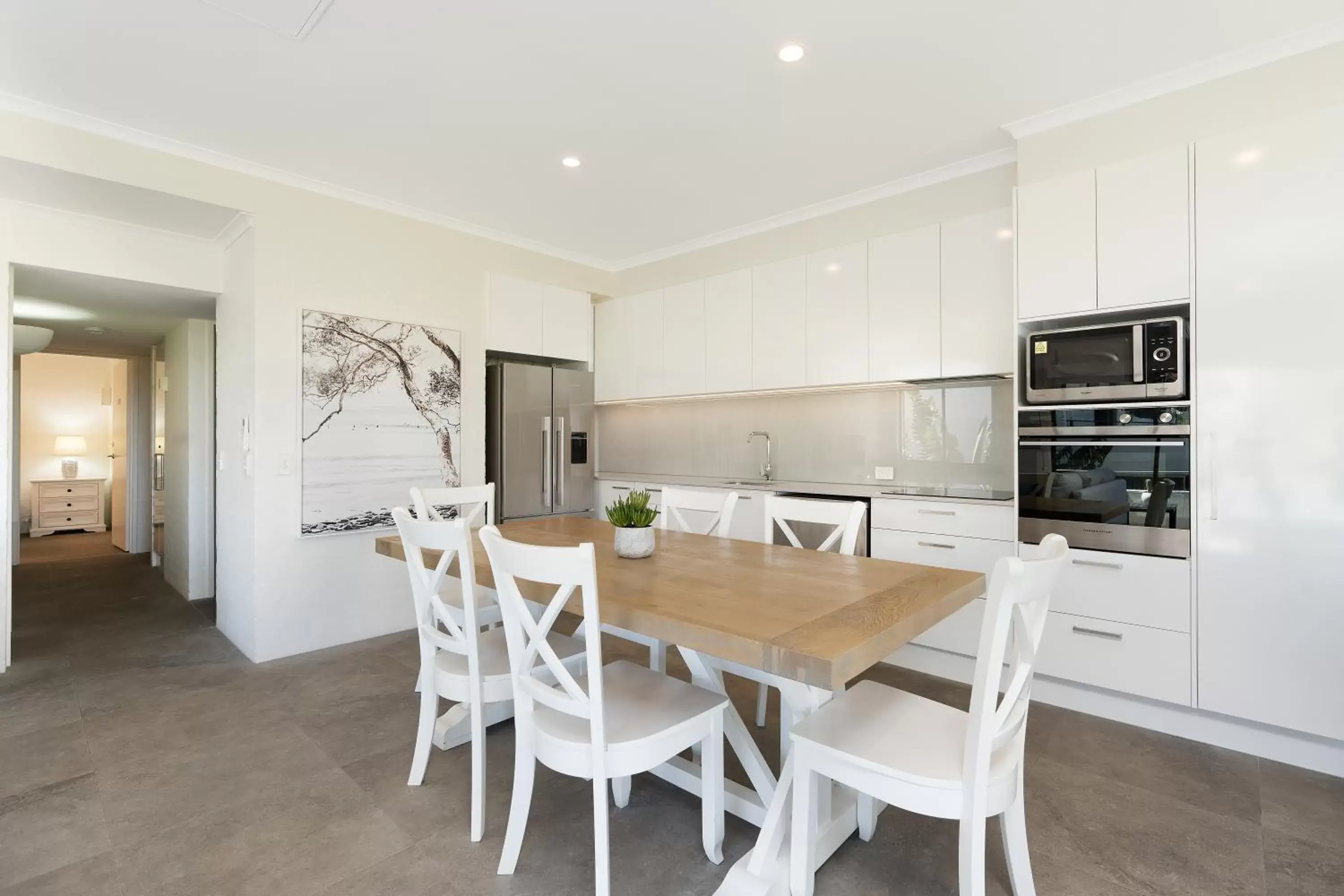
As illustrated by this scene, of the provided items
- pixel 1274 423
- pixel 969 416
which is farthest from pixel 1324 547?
pixel 969 416

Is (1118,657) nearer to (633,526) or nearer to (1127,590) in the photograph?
(1127,590)

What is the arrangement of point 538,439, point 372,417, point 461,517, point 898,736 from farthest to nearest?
point 538,439 < point 372,417 < point 461,517 < point 898,736

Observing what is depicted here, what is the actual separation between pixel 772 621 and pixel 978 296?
263 centimetres

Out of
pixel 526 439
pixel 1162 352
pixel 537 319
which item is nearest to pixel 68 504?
pixel 526 439

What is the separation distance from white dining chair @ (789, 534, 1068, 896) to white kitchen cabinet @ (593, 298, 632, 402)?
3738 millimetres

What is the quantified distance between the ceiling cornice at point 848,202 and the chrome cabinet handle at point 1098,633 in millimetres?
2270

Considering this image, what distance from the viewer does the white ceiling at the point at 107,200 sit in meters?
2.86

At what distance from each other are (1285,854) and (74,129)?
527 centimetres

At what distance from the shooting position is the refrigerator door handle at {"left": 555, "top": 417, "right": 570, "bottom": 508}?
481 cm

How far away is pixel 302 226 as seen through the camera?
11.5 feet

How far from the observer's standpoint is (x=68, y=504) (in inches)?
315

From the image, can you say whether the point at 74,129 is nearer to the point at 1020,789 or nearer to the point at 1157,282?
the point at 1020,789

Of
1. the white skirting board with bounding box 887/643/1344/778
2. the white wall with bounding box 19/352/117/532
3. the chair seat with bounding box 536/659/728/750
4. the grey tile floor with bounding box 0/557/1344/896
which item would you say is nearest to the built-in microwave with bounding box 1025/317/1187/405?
the white skirting board with bounding box 887/643/1344/778

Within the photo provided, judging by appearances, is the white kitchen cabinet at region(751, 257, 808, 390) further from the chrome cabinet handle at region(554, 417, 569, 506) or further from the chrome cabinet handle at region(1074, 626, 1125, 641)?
the chrome cabinet handle at region(1074, 626, 1125, 641)
